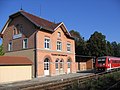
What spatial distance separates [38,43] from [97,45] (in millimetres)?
33253

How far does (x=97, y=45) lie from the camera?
60.7 m

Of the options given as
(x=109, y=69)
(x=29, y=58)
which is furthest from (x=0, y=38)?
(x=109, y=69)

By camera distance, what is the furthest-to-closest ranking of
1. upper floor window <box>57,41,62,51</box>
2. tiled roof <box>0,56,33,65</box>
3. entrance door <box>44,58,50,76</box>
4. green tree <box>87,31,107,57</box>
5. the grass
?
green tree <box>87,31,107,57</box> < upper floor window <box>57,41,62,51</box> < entrance door <box>44,58,50,76</box> < tiled roof <box>0,56,33,65</box> < the grass

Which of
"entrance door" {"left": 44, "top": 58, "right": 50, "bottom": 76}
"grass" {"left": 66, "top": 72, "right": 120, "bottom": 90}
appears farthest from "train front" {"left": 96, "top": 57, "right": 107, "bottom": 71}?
"grass" {"left": 66, "top": 72, "right": 120, "bottom": 90}

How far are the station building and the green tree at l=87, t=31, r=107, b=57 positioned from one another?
2244cm

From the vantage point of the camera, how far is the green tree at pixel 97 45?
59.8 m

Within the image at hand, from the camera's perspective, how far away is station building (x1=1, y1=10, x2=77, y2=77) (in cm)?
3092

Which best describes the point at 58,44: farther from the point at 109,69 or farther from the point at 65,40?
the point at 109,69

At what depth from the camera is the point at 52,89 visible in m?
16.5

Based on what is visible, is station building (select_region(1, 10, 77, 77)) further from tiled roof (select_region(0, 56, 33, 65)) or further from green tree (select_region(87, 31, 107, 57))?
green tree (select_region(87, 31, 107, 57))

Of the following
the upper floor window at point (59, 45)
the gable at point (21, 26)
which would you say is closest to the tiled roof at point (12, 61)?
the gable at point (21, 26)

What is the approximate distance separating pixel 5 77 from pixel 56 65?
1185cm

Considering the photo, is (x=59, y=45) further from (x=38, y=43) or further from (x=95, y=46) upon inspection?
(x=95, y=46)

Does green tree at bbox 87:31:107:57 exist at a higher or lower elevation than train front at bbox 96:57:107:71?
higher
